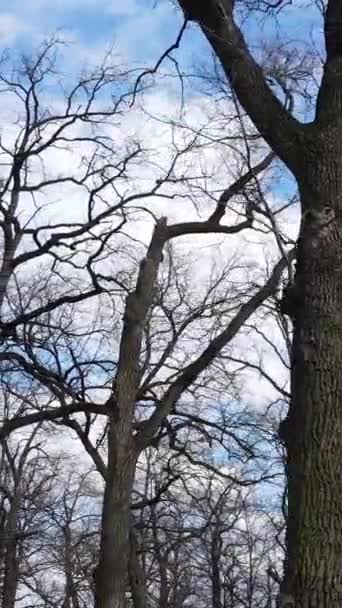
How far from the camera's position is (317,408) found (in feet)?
16.7

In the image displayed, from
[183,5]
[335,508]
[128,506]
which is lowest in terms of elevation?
[335,508]

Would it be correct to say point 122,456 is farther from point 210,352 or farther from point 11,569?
point 11,569

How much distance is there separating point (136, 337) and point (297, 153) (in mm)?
7097

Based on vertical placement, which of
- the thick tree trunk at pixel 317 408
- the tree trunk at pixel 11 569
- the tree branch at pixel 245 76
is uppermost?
the tree trunk at pixel 11 569

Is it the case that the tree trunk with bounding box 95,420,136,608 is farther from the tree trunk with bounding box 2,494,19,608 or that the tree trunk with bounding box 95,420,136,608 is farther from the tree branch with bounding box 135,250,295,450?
the tree trunk with bounding box 2,494,19,608

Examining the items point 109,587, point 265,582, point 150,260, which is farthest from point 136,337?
point 265,582

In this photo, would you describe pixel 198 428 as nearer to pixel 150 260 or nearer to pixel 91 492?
pixel 150 260

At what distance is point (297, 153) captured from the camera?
5.91 metres

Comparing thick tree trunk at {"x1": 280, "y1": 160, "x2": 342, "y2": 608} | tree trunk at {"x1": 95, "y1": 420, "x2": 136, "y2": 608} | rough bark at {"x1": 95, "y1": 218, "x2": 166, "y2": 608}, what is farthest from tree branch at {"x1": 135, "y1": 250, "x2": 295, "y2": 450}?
thick tree trunk at {"x1": 280, "y1": 160, "x2": 342, "y2": 608}

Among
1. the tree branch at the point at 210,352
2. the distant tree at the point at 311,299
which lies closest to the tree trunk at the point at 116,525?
the tree branch at the point at 210,352

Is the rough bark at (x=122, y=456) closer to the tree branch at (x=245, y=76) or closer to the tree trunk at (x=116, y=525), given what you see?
the tree trunk at (x=116, y=525)

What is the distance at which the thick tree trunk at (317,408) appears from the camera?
15.5 feet

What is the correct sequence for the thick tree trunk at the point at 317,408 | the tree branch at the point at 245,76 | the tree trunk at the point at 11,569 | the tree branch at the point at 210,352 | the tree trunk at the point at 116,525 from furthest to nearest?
the tree trunk at the point at 11,569, the tree branch at the point at 210,352, the tree trunk at the point at 116,525, the tree branch at the point at 245,76, the thick tree trunk at the point at 317,408

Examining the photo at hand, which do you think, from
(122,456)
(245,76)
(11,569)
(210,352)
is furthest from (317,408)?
(11,569)
